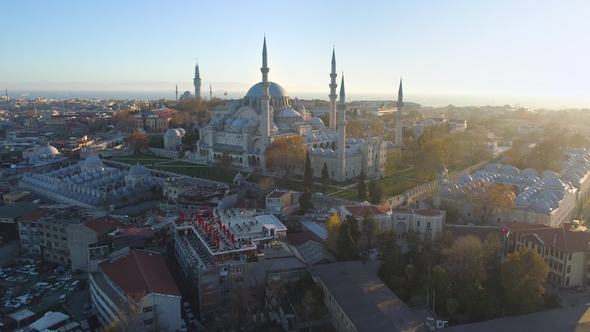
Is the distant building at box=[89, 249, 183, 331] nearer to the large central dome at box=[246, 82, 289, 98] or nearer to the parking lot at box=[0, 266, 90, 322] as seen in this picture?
the parking lot at box=[0, 266, 90, 322]

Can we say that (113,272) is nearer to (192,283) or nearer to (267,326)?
(192,283)

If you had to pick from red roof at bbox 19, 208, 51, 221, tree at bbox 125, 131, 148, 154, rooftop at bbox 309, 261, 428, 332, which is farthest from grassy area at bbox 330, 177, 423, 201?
tree at bbox 125, 131, 148, 154

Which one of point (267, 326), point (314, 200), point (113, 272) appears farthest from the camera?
point (314, 200)

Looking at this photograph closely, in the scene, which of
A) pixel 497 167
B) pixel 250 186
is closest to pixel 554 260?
pixel 497 167

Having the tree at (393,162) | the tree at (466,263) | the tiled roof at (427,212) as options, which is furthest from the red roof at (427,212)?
the tree at (393,162)

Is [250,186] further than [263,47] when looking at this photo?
No

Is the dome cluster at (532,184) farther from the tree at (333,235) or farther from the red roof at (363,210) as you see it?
the tree at (333,235)

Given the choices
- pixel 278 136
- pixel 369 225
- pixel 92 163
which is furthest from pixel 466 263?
pixel 92 163
